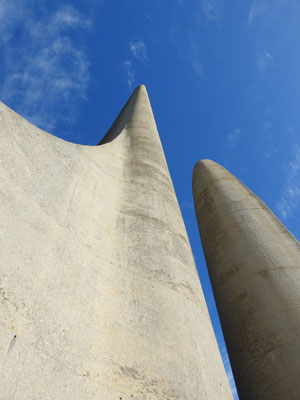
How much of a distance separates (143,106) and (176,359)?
1102cm

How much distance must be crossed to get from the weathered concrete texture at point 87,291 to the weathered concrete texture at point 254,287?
1249 mm

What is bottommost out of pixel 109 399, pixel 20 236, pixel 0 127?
pixel 109 399

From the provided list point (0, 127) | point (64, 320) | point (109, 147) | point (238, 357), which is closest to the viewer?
point (64, 320)

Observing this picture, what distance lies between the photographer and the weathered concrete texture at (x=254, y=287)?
4656 millimetres

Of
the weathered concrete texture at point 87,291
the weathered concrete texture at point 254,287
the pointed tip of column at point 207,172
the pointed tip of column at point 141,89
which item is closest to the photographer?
the weathered concrete texture at point 87,291

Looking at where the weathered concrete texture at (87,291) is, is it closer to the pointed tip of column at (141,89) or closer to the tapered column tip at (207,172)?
A: the tapered column tip at (207,172)

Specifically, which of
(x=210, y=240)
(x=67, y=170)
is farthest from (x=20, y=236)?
(x=210, y=240)

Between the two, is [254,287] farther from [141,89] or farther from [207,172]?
[141,89]

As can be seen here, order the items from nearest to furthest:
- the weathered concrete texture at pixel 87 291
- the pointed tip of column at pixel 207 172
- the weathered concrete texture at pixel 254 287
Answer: the weathered concrete texture at pixel 87 291
the weathered concrete texture at pixel 254 287
the pointed tip of column at pixel 207 172

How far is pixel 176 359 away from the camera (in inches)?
130

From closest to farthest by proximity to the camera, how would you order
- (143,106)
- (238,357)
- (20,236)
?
(20,236), (238,357), (143,106)

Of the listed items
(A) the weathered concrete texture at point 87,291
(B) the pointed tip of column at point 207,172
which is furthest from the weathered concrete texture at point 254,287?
(A) the weathered concrete texture at point 87,291

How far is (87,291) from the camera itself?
3344mm

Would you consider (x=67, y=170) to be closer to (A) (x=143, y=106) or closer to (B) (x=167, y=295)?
(B) (x=167, y=295)
